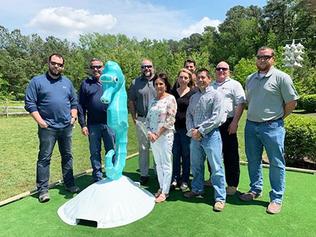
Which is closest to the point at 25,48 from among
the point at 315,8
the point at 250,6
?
the point at 250,6

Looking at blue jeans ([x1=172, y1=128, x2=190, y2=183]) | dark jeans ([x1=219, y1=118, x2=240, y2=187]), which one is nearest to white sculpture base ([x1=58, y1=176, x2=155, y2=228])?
blue jeans ([x1=172, y1=128, x2=190, y2=183])

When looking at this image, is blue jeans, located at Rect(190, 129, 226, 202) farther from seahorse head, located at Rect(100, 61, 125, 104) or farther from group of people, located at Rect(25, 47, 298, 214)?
seahorse head, located at Rect(100, 61, 125, 104)

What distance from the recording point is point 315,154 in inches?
245

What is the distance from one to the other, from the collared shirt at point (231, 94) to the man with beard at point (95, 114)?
5.36 feet

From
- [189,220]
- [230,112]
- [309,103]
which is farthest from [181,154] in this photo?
[309,103]

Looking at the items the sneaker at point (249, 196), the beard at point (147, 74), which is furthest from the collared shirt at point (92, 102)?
the sneaker at point (249, 196)

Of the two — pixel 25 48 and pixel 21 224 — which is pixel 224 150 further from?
pixel 25 48

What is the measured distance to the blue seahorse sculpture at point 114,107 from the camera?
153 inches

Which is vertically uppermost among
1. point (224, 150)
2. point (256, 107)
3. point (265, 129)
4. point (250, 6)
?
point (250, 6)

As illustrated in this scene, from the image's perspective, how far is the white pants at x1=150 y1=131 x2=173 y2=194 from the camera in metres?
4.25

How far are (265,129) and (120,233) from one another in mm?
2017

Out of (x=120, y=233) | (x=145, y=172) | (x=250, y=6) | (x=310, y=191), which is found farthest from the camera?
(x=250, y=6)

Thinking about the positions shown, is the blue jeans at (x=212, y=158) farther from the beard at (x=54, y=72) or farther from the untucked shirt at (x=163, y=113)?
the beard at (x=54, y=72)

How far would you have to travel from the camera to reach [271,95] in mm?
3881
